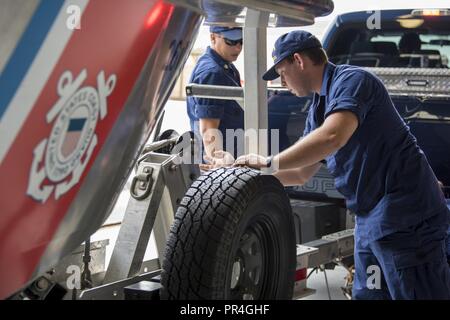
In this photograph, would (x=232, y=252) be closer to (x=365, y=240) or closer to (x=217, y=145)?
(x=365, y=240)

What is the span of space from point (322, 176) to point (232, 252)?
2.53 metres

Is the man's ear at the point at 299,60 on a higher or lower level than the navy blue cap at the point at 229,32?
lower

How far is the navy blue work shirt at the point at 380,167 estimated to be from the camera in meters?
3.64

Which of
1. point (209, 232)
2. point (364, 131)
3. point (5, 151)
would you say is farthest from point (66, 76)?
point (364, 131)

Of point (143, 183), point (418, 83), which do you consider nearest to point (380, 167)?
point (143, 183)

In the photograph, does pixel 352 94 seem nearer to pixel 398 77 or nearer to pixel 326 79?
pixel 326 79

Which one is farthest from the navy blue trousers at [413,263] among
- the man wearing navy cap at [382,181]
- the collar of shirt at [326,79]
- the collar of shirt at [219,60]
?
the collar of shirt at [219,60]

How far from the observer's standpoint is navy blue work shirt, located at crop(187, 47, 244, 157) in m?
4.86

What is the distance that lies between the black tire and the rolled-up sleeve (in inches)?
20.9

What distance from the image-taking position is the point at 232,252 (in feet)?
9.32

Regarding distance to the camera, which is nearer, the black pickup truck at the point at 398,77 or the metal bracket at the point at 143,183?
the metal bracket at the point at 143,183

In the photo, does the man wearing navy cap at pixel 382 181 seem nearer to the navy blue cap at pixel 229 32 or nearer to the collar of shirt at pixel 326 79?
the collar of shirt at pixel 326 79

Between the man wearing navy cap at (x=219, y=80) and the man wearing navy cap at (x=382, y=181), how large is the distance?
106 centimetres

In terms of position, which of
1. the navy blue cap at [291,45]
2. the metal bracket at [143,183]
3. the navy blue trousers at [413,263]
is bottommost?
the navy blue trousers at [413,263]
